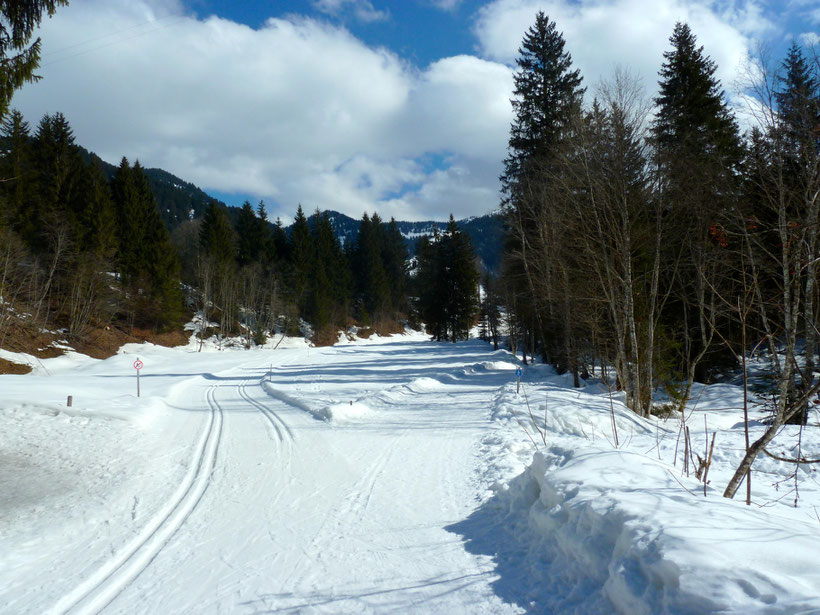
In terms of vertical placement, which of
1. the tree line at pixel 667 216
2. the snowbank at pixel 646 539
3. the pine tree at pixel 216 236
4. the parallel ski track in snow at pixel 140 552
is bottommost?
the parallel ski track in snow at pixel 140 552

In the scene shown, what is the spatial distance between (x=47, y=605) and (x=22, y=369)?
26.7 metres

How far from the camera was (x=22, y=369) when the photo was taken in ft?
78.6

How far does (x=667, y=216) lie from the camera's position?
41.7 feet

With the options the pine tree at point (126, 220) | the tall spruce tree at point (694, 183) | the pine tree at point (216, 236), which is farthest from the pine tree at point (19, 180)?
the tall spruce tree at point (694, 183)

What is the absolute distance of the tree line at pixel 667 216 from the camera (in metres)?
8.50

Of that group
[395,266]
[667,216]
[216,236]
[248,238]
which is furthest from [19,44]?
[395,266]

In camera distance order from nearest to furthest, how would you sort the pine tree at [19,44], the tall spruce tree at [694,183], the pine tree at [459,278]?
the pine tree at [19,44] → the tall spruce tree at [694,183] → the pine tree at [459,278]

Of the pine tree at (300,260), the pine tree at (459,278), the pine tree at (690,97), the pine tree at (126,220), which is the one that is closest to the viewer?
the pine tree at (690,97)

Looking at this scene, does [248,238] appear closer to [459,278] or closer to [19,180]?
[19,180]

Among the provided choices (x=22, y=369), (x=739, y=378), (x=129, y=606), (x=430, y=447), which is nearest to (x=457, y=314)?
(x=739, y=378)

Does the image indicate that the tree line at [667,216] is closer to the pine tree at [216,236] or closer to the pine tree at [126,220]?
the pine tree at [126,220]

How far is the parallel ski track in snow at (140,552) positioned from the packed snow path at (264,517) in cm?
2

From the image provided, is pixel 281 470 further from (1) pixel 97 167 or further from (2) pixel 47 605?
(1) pixel 97 167

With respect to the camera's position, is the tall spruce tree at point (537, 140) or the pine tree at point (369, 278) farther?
the pine tree at point (369, 278)
